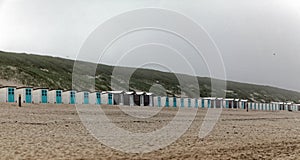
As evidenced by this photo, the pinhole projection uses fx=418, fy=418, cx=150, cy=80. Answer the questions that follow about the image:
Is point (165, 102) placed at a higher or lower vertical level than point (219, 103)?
higher

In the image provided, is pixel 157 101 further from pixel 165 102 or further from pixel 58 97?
pixel 58 97

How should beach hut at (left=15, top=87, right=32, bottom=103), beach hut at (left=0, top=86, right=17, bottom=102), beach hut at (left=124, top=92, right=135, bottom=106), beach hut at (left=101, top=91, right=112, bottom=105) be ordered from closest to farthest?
1. beach hut at (left=0, top=86, right=17, bottom=102)
2. beach hut at (left=15, top=87, right=32, bottom=103)
3. beach hut at (left=101, top=91, right=112, bottom=105)
4. beach hut at (left=124, top=92, right=135, bottom=106)

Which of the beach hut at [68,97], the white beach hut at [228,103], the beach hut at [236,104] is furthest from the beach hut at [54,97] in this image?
the beach hut at [236,104]

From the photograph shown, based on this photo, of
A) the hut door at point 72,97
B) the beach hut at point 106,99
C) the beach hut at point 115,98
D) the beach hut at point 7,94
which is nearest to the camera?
the beach hut at point 7,94

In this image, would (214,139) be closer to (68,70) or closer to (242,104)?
(242,104)

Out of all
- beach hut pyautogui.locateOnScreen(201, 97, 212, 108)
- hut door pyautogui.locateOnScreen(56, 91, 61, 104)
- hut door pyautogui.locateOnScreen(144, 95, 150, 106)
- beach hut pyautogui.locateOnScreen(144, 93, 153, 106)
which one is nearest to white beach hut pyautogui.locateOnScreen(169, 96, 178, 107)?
beach hut pyautogui.locateOnScreen(144, 93, 153, 106)

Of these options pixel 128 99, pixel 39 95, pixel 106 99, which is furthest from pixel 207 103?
pixel 39 95

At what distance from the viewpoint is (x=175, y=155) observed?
13969mm

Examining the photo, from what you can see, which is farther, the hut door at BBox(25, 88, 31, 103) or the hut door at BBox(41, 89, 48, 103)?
the hut door at BBox(41, 89, 48, 103)

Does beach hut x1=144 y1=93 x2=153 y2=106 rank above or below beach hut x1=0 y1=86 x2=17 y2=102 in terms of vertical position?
below

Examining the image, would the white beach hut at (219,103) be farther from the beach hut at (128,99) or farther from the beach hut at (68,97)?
the beach hut at (68,97)

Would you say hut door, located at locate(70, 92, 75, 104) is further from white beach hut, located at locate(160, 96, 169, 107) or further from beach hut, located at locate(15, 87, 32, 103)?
white beach hut, located at locate(160, 96, 169, 107)

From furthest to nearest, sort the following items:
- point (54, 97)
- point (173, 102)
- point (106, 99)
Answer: point (173, 102) → point (106, 99) → point (54, 97)

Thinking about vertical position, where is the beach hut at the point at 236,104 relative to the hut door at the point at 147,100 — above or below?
below
